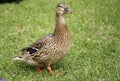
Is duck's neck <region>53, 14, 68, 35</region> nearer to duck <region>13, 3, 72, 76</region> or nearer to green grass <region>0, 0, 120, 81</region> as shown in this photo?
duck <region>13, 3, 72, 76</region>

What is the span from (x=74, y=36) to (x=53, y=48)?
7.81ft

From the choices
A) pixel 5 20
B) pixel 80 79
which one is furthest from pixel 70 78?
pixel 5 20

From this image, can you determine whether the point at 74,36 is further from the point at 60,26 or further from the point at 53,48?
the point at 53,48

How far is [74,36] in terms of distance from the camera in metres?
8.35

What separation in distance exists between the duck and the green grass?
12.3 inches

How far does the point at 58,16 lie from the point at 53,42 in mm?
525

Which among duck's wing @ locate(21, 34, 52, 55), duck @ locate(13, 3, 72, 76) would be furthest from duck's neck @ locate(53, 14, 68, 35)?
duck's wing @ locate(21, 34, 52, 55)

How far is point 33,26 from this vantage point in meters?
9.17

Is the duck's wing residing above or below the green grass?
above

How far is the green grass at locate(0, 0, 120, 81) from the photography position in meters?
6.36

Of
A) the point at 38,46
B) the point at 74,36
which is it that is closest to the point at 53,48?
the point at 38,46

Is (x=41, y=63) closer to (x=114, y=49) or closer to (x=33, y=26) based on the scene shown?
(x=114, y=49)

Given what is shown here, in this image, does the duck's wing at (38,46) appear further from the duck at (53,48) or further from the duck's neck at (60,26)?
the duck's neck at (60,26)

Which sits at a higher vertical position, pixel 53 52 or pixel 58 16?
pixel 58 16
